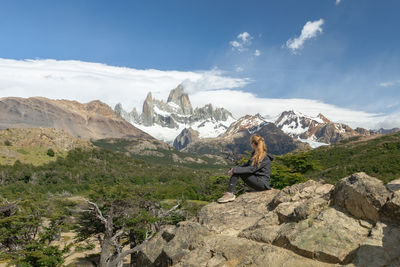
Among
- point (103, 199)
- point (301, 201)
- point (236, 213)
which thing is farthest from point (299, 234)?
point (103, 199)

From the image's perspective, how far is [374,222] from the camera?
6.96 metres

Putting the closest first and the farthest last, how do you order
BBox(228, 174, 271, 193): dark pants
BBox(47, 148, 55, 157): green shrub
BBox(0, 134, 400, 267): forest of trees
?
BBox(228, 174, 271, 193): dark pants < BBox(0, 134, 400, 267): forest of trees < BBox(47, 148, 55, 157): green shrub

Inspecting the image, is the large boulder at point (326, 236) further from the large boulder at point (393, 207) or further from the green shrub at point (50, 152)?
the green shrub at point (50, 152)

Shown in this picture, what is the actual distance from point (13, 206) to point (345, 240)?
43.6 metres

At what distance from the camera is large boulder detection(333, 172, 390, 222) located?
694 centimetres

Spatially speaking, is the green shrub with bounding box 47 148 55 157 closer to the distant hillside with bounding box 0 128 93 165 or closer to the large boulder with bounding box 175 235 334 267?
the distant hillside with bounding box 0 128 93 165

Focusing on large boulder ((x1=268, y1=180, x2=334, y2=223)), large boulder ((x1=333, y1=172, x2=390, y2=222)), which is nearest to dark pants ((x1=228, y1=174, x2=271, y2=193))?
large boulder ((x1=268, y1=180, x2=334, y2=223))

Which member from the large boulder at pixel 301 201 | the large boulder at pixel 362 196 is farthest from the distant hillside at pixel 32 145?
the large boulder at pixel 362 196

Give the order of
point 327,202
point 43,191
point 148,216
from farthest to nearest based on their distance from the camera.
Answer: point 43,191
point 148,216
point 327,202

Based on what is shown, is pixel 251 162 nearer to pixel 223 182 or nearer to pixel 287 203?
pixel 287 203

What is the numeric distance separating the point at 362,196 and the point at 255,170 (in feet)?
13.7

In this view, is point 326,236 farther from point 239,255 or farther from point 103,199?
point 103,199

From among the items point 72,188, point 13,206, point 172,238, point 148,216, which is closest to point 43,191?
point 72,188

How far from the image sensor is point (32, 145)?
151 m
